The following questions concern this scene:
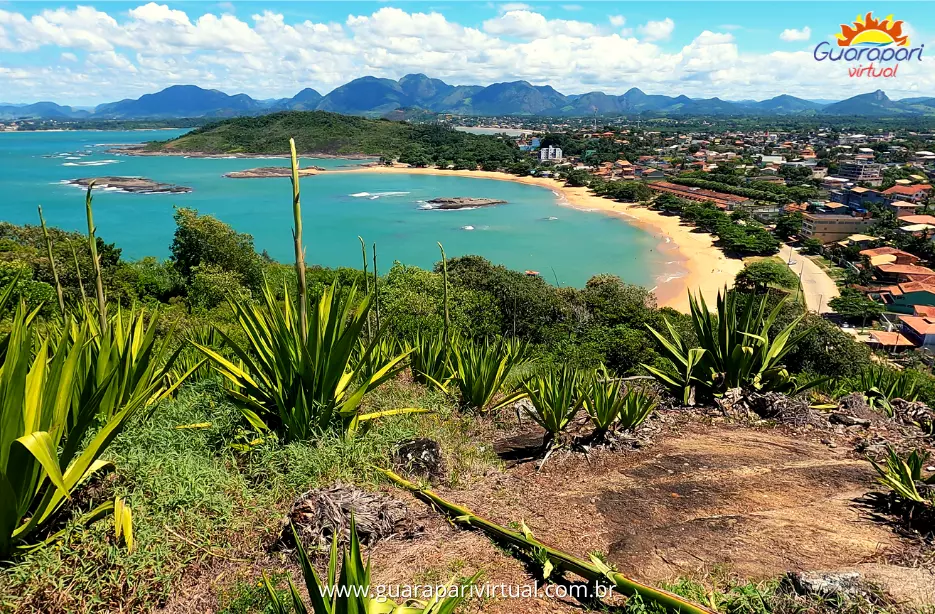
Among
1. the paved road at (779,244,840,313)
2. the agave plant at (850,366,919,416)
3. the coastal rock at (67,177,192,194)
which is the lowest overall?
the paved road at (779,244,840,313)

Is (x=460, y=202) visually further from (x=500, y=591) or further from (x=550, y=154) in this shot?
(x=500, y=591)

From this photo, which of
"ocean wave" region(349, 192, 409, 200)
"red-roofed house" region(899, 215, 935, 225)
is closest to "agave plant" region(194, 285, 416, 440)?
"red-roofed house" region(899, 215, 935, 225)

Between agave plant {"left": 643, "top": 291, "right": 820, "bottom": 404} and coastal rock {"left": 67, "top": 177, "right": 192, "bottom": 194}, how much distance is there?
2203 inches

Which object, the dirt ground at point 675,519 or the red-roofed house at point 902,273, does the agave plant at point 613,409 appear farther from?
the red-roofed house at point 902,273

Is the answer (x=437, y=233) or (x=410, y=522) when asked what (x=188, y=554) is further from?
(x=437, y=233)

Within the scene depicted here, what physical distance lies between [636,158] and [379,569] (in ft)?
277

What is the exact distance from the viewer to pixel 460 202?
48.4m

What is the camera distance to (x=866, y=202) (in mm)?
45938

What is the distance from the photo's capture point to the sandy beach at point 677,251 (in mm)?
25641

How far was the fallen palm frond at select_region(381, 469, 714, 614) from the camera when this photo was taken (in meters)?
1.96

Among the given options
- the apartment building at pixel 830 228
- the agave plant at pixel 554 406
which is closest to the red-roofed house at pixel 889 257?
the apartment building at pixel 830 228

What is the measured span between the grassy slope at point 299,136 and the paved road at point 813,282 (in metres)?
63.0

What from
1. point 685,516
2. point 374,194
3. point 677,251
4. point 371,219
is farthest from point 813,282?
point 374,194

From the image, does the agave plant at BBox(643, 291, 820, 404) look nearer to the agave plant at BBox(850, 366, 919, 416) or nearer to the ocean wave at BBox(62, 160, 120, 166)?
the agave plant at BBox(850, 366, 919, 416)
